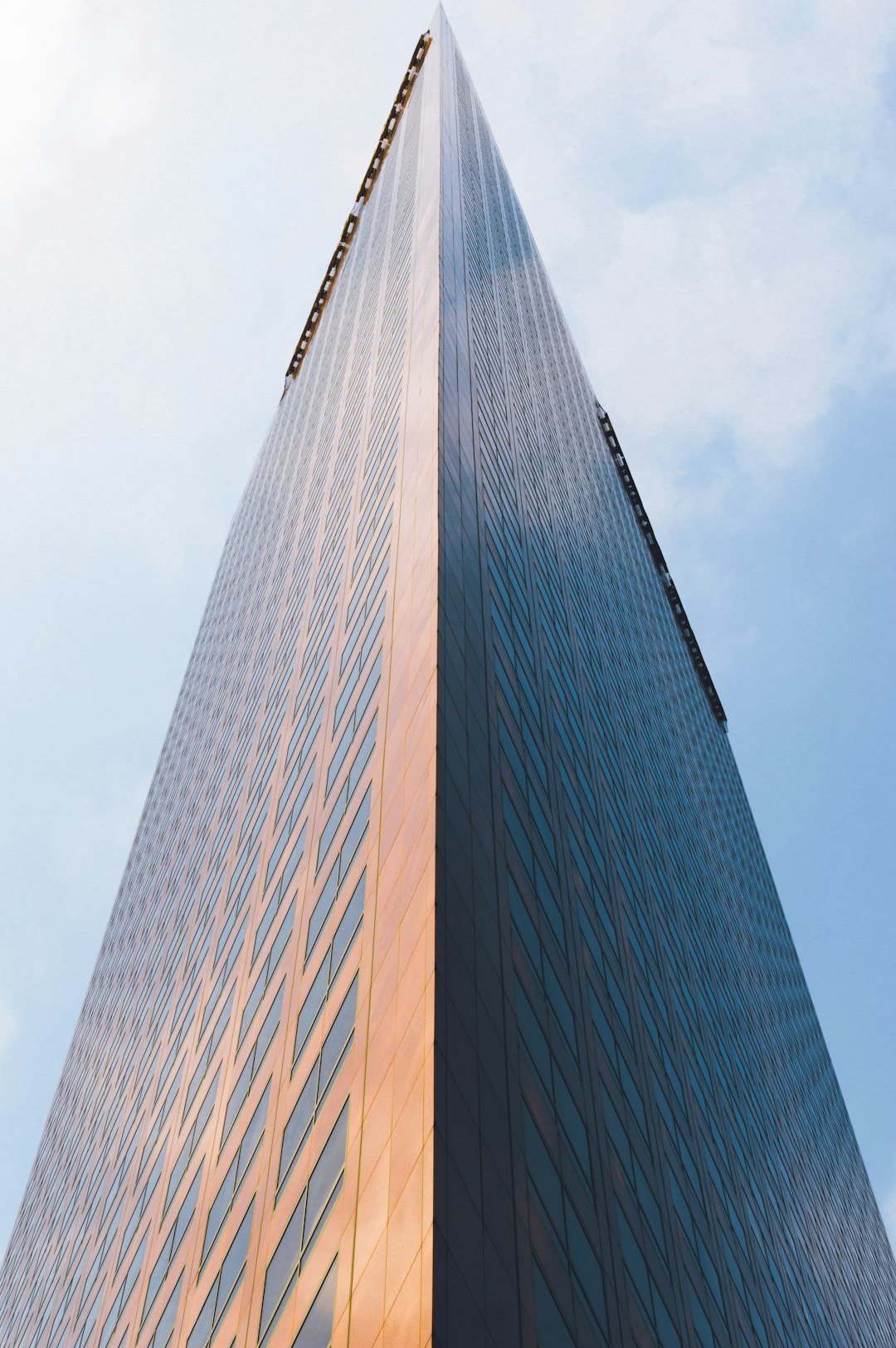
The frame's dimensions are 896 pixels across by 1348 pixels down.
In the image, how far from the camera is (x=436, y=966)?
23.4m

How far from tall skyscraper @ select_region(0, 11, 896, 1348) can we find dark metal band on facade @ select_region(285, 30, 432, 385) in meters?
37.8

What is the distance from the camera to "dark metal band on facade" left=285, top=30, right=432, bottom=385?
13025 centimetres

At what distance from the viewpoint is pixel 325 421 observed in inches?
3216

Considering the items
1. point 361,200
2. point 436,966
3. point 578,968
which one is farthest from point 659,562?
point 436,966

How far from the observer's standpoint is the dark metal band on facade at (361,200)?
130 m

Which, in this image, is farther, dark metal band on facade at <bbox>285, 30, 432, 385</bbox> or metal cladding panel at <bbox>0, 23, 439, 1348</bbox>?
dark metal band on facade at <bbox>285, 30, 432, 385</bbox>

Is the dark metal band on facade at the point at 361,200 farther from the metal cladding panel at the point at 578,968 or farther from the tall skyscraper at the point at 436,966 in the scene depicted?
the tall skyscraper at the point at 436,966

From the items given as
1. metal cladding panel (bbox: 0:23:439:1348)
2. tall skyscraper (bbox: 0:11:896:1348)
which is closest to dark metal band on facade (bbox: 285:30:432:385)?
tall skyscraper (bbox: 0:11:896:1348)

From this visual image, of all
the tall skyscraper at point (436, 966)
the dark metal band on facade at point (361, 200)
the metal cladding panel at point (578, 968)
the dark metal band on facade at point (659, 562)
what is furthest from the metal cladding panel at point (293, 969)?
the dark metal band on facade at point (659, 562)

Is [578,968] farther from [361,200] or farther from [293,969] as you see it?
[361,200]

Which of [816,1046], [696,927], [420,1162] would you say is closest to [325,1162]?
[420,1162]

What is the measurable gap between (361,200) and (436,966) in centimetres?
11981

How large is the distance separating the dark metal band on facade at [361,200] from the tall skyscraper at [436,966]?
37.8 m

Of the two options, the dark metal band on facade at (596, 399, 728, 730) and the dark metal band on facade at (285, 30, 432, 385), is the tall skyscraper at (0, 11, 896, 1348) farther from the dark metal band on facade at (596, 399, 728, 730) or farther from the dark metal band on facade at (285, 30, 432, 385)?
the dark metal band on facade at (596, 399, 728, 730)
